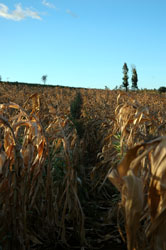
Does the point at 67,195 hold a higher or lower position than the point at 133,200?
lower

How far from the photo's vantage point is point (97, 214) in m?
2.80

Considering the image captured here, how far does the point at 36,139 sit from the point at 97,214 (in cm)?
121

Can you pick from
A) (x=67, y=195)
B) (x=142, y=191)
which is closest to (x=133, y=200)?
(x=142, y=191)

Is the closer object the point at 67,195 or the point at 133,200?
the point at 133,200

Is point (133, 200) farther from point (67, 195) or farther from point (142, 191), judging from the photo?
point (67, 195)

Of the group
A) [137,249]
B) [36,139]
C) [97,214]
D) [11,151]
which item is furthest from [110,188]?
[137,249]

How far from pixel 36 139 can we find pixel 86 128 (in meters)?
2.76

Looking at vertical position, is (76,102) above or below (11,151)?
above

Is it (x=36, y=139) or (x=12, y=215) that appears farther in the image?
(x=36, y=139)

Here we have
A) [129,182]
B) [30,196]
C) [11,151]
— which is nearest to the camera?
[129,182]

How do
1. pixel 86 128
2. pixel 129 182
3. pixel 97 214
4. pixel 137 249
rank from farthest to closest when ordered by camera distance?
pixel 86 128, pixel 97 214, pixel 137 249, pixel 129 182

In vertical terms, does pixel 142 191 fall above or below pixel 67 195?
above

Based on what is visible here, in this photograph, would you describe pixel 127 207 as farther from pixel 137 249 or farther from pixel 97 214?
pixel 97 214

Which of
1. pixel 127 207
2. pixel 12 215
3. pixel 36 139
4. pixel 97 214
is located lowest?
pixel 97 214
